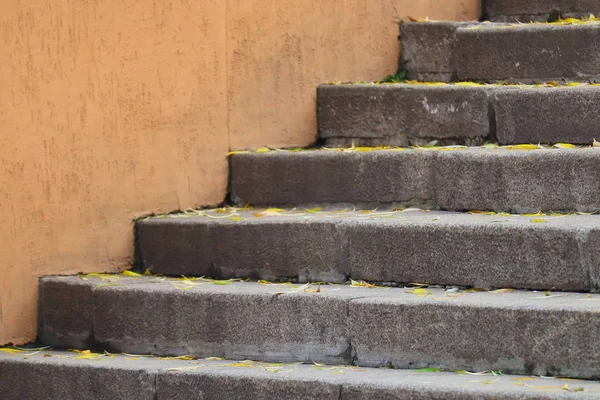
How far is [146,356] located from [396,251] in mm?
1062

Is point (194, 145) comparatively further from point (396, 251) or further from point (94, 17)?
point (396, 251)

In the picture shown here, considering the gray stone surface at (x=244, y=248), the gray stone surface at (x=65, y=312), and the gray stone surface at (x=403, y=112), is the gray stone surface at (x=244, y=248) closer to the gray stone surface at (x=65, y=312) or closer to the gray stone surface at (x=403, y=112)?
the gray stone surface at (x=65, y=312)

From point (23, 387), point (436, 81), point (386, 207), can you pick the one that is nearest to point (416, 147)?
point (386, 207)

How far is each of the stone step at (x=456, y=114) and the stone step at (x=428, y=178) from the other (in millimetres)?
329

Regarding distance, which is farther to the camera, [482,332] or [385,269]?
[385,269]

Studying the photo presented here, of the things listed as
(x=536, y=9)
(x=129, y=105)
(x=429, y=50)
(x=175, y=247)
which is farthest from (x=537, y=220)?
(x=536, y=9)

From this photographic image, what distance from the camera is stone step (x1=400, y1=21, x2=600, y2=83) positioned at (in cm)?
536

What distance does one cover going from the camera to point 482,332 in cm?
364

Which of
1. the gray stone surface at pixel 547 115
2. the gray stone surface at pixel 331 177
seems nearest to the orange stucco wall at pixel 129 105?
the gray stone surface at pixel 331 177

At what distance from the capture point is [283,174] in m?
5.14

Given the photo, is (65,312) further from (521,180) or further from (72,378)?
(521,180)

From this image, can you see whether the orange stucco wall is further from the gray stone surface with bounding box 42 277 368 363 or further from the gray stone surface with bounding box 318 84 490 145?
the gray stone surface with bounding box 42 277 368 363

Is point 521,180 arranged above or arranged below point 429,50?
below

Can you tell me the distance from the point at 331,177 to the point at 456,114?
0.69m
